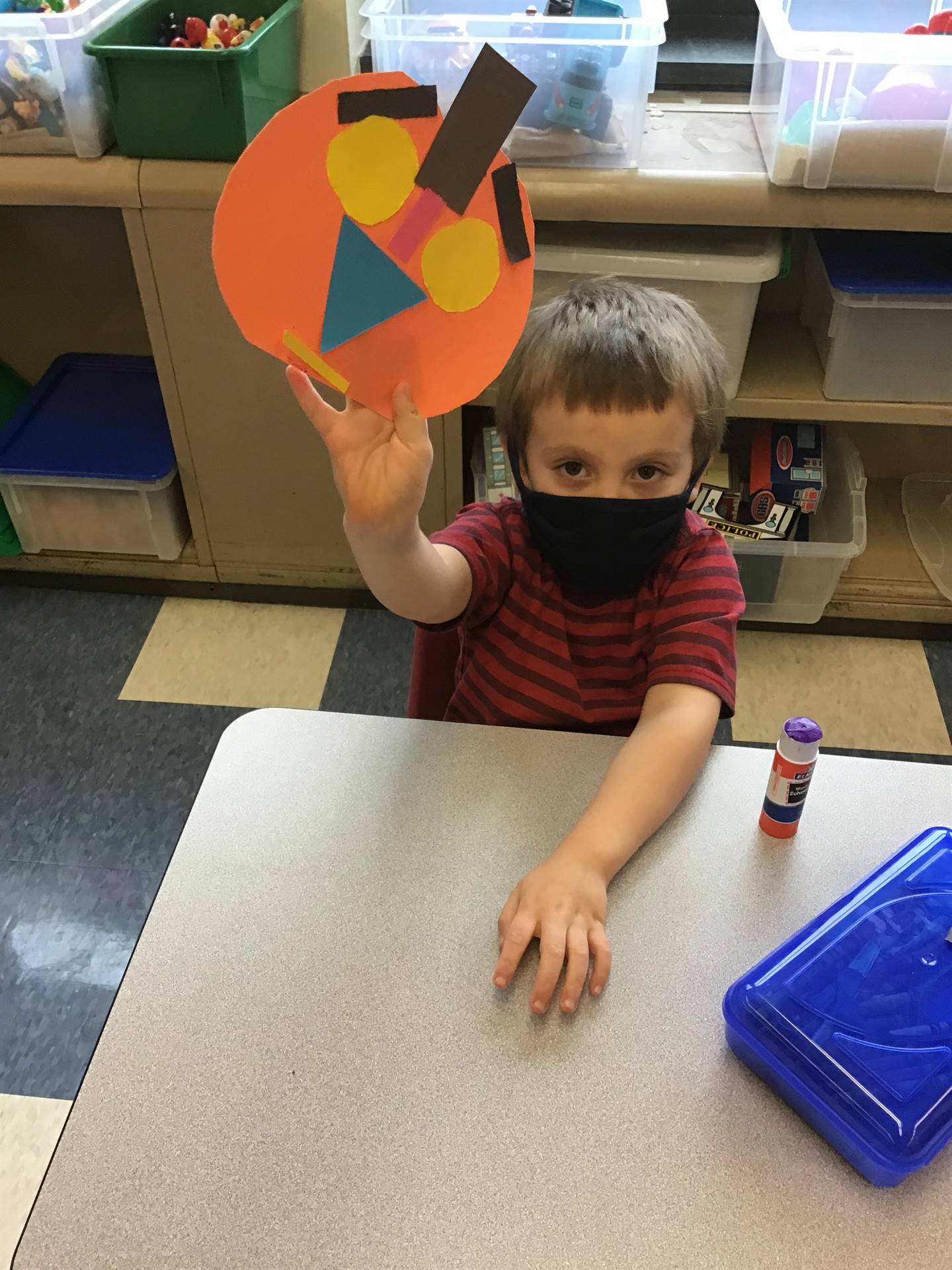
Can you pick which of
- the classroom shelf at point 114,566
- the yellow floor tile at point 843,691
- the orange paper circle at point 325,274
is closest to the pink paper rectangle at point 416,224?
the orange paper circle at point 325,274

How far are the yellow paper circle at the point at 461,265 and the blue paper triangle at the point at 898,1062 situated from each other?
1.51ft

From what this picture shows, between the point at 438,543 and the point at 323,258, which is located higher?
the point at 323,258

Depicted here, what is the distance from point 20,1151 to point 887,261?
5.13 feet

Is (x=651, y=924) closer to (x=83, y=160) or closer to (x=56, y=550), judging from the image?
(x=83, y=160)

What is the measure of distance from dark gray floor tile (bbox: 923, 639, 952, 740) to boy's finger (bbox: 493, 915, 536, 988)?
1215 mm

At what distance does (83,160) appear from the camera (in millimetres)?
1401

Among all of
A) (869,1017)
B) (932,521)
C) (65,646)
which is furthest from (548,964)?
(932,521)

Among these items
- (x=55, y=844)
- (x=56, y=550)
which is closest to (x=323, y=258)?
(x=55, y=844)

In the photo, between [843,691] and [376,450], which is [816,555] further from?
[376,450]

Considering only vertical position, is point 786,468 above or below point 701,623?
below

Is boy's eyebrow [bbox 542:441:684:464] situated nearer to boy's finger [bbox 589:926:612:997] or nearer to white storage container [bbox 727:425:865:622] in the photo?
boy's finger [bbox 589:926:612:997]

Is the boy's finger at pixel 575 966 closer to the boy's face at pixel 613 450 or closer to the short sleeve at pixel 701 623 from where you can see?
the short sleeve at pixel 701 623

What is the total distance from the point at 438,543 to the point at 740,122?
1.00m

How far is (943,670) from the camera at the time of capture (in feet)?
5.63
